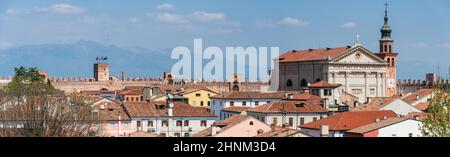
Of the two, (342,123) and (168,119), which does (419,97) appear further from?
(342,123)

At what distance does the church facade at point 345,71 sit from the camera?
69875 millimetres

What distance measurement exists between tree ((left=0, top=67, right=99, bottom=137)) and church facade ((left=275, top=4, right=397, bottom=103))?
138 ft

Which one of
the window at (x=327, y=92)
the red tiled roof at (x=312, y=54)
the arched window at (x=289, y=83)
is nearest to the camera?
the window at (x=327, y=92)

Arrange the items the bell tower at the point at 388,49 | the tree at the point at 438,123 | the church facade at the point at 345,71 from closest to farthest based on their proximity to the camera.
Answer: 1. the tree at the point at 438,123
2. the church facade at the point at 345,71
3. the bell tower at the point at 388,49

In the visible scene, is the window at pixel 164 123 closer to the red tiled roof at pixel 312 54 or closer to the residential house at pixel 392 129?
the residential house at pixel 392 129

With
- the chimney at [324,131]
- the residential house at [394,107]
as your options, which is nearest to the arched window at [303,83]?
the residential house at [394,107]

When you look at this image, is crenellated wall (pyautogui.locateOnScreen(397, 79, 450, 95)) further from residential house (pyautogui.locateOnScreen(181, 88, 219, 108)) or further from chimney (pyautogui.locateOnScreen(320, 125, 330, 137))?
chimney (pyautogui.locateOnScreen(320, 125, 330, 137))

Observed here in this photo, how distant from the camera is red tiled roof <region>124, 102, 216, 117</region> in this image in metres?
37.6

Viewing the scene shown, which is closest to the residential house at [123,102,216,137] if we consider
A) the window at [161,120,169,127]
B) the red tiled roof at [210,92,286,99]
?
the window at [161,120,169,127]

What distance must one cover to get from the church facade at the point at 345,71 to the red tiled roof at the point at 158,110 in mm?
30562
